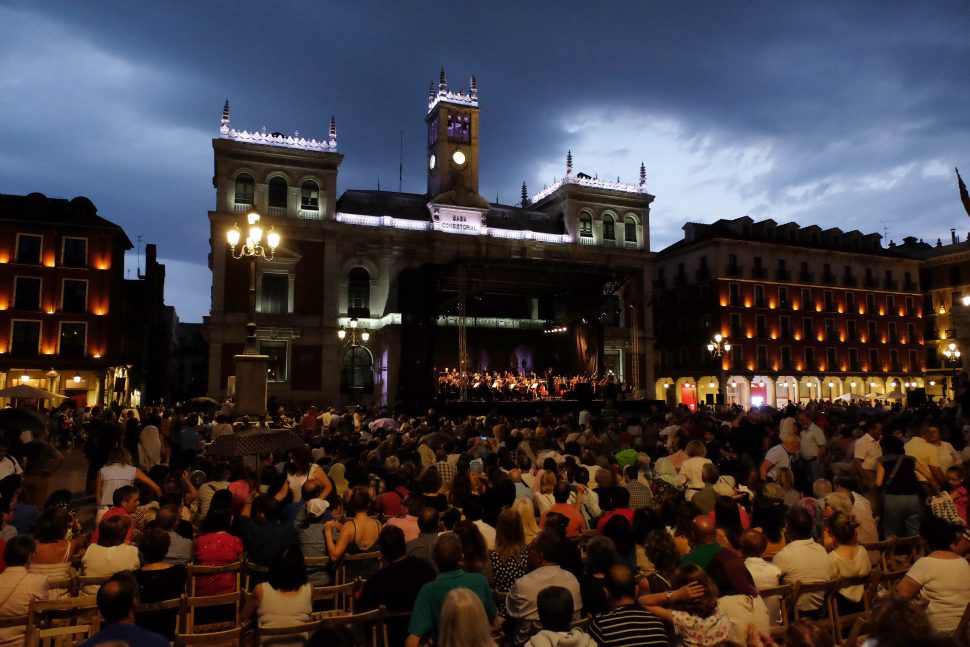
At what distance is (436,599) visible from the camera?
13.7 ft

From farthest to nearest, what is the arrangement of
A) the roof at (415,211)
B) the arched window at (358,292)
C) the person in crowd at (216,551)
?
the roof at (415,211) → the arched window at (358,292) → the person in crowd at (216,551)

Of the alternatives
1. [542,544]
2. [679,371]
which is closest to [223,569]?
[542,544]

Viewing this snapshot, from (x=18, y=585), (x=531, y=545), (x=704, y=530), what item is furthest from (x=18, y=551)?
(x=704, y=530)

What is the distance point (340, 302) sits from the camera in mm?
38750

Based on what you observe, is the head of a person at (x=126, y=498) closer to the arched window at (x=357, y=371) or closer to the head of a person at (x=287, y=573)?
the head of a person at (x=287, y=573)

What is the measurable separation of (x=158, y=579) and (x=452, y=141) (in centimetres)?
4168

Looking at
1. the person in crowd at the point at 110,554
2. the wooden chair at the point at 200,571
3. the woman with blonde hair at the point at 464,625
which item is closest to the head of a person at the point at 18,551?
the person in crowd at the point at 110,554

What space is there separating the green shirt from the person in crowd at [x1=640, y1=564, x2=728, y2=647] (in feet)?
3.65

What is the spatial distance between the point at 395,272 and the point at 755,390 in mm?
27788

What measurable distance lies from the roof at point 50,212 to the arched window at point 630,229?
30367 mm

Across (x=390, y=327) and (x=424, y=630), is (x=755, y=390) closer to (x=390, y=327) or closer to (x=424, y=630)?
(x=390, y=327)

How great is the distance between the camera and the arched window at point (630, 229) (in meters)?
46.8

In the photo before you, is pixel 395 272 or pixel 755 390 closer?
pixel 395 272

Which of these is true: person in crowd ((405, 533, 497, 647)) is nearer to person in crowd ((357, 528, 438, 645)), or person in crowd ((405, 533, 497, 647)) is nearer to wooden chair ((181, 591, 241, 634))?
person in crowd ((357, 528, 438, 645))
